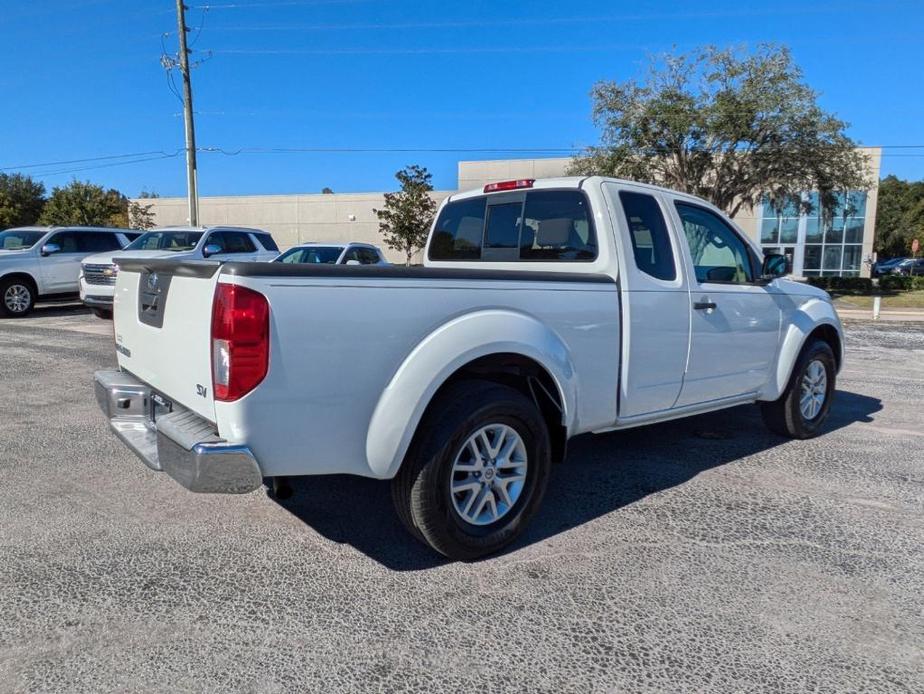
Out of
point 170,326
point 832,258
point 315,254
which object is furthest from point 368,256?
point 832,258

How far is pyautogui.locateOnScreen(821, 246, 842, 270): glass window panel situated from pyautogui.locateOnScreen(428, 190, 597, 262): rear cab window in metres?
40.1

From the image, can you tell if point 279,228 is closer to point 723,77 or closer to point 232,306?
point 723,77

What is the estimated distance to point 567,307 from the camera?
361 centimetres

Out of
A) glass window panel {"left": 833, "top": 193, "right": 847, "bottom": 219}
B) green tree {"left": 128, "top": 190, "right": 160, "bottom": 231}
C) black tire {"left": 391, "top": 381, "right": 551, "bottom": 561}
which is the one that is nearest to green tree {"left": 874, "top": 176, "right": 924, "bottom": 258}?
glass window panel {"left": 833, "top": 193, "right": 847, "bottom": 219}

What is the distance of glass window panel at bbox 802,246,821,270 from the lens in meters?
39.2

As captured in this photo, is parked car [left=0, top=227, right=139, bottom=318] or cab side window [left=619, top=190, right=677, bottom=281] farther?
parked car [left=0, top=227, right=139, bottom=318]

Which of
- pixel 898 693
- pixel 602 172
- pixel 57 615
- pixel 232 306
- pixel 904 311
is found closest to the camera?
pixel 898 693

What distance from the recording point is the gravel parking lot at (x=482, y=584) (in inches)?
98.7

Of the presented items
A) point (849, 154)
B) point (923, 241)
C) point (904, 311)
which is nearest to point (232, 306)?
point (904, 311)

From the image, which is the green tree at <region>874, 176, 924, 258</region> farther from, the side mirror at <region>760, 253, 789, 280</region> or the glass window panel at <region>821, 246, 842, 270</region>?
the side mirror at <region>760, 253, 789, 280</region>

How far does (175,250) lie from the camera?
1375 cm

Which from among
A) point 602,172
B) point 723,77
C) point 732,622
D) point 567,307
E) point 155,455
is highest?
point 723,77

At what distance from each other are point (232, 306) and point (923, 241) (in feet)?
253

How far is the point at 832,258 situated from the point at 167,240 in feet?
123
